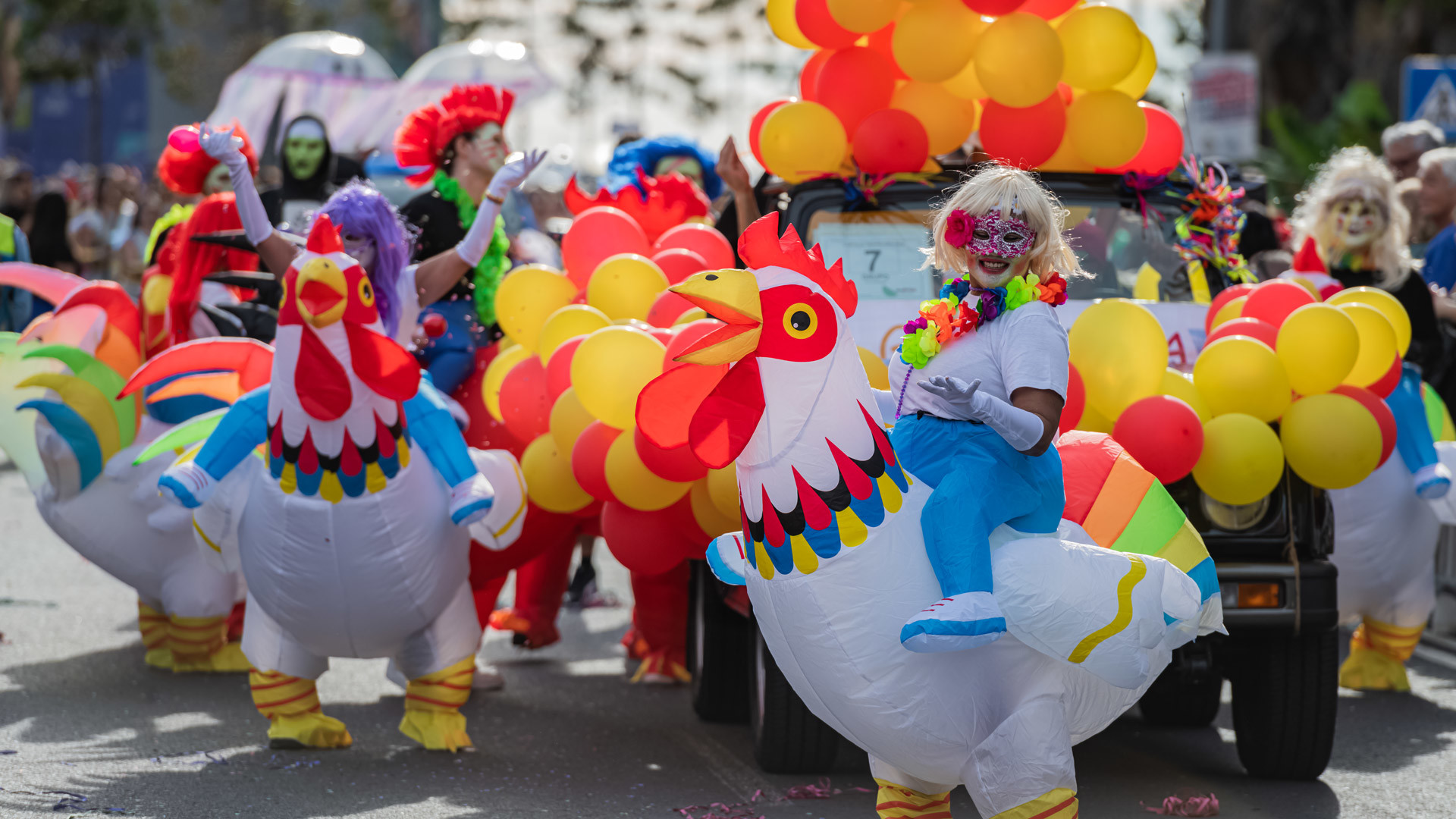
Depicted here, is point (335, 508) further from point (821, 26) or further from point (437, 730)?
point (821, 26)

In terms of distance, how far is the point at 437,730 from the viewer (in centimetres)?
566

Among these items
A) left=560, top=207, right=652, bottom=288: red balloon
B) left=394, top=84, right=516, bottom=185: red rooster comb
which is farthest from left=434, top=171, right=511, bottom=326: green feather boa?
left=560, top=207, right=652, bottom=288: red balloon

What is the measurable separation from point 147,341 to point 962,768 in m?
4.60

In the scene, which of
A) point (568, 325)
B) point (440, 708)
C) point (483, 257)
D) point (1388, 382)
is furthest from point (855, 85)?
point (440, 708)

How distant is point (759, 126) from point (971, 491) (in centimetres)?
281

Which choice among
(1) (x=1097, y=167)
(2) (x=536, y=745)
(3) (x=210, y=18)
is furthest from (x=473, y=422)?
(3) (x=210, y=18)

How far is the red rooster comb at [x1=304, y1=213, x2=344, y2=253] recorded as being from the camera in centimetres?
519

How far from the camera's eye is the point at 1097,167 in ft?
20.3

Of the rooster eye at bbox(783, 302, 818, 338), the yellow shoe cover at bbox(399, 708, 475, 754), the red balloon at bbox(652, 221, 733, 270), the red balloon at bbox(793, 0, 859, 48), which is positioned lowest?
the yellow shoe cover at bbox(399, 708, 475, 754)

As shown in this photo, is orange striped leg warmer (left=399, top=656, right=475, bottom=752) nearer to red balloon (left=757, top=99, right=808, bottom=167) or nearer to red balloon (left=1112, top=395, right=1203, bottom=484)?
red balloon (left=757, top=99, right=808, bottom=167)

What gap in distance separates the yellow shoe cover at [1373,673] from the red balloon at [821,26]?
3421mm

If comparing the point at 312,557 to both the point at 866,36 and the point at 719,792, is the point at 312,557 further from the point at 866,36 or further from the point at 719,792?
the point at 866,36

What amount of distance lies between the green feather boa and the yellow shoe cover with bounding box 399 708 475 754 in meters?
1.80

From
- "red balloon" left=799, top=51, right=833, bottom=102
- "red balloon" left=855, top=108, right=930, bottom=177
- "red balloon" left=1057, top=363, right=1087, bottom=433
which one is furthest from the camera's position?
"red balloon" left=799, top=51, right=833, bottom=102
